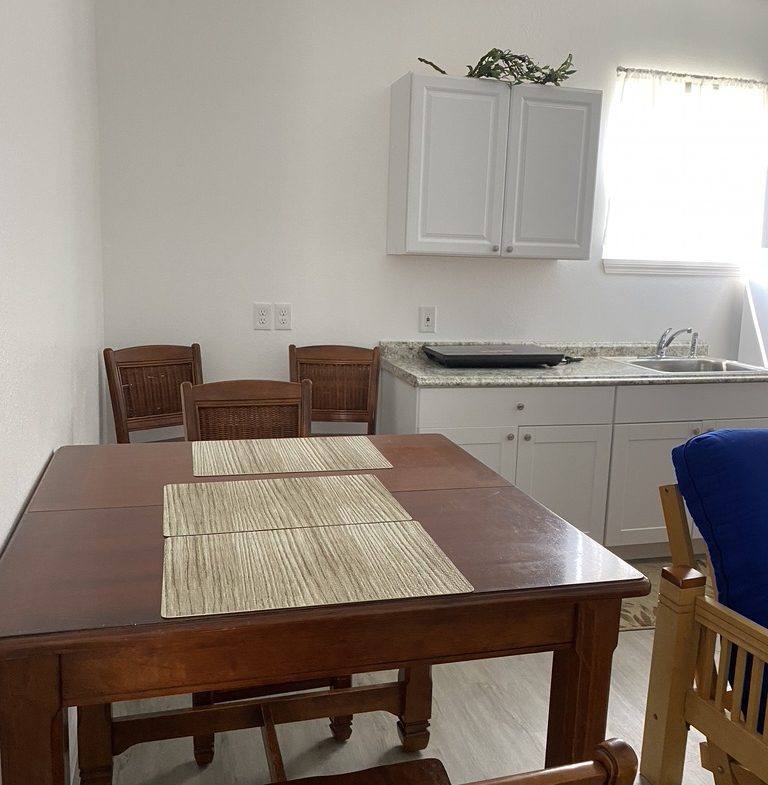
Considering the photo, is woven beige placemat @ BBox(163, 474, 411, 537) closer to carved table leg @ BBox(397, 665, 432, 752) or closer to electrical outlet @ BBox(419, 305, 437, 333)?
carved table leg @ BBox(397, 665, 432, 752)

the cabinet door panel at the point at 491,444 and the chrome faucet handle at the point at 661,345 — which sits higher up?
the chrome faucet handle at the point at 661,345

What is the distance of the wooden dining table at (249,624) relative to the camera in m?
0.99

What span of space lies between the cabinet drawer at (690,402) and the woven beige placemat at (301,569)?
2.12 metres

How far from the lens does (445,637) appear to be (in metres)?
1.15

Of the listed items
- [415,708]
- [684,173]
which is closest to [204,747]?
[415,708]

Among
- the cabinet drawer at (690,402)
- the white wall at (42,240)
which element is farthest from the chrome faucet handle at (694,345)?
the white wall at (42,240)

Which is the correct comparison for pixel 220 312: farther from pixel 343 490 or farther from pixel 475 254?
pixel 343 490

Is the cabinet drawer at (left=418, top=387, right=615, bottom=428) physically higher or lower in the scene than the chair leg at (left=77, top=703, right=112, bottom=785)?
higher

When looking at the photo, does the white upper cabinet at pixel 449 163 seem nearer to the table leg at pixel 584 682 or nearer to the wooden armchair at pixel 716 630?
the wooden armchair at pixel 716 630

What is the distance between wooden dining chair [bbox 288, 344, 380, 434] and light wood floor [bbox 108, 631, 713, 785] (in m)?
1.26

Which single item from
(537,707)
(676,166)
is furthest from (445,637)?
(676,166)

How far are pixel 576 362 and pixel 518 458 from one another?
710 millimetres

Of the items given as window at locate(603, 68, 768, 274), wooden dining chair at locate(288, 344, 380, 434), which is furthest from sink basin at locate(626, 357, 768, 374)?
wooden dining chair at locate(288, 344, 380, 434)

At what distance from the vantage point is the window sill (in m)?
3.85
